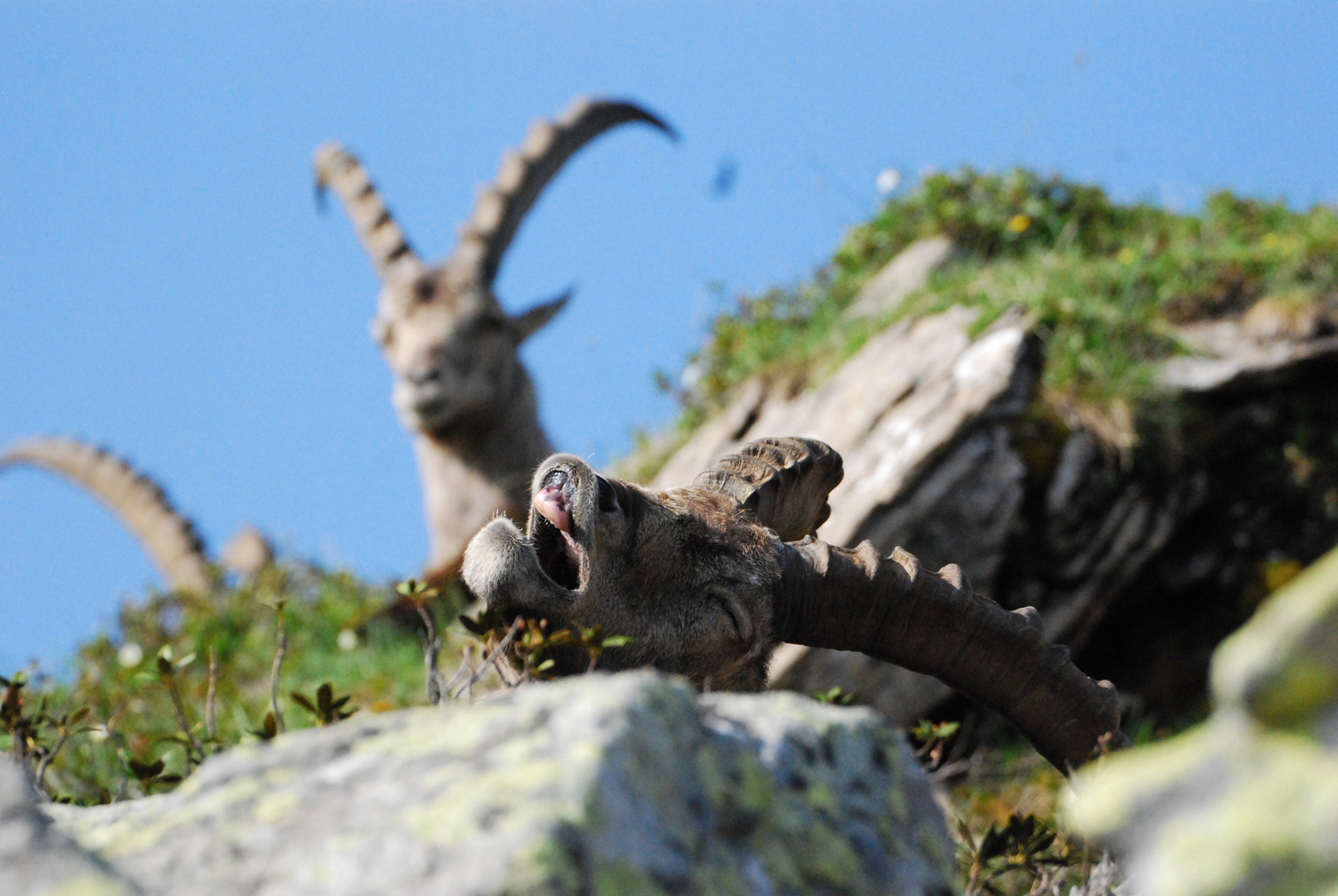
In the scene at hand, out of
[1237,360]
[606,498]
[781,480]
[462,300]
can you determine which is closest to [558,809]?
[606,498]

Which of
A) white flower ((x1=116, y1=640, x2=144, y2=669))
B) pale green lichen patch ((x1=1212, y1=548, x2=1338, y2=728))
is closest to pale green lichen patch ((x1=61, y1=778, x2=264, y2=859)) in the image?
pale green lichen patch ((x1=1212, y1=548, x2=1338, y2=728))

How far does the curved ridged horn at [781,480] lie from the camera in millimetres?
4387

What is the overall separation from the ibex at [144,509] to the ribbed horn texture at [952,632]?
8.49 metres

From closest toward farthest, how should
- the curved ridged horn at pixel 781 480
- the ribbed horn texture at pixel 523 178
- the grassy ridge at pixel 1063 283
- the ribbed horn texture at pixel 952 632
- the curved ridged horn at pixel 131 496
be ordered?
the ribbed horn texture at pixel 952 632
the curved ridged horn at pixel 781 480
the grassy ridge at pixel 1063 283
the ribbed horn texture at pixel 523 178
the curved ridged horn at pixel 131 496

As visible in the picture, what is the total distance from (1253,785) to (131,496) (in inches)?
533

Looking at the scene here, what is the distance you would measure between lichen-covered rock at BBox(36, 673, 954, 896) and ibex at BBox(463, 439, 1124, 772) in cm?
174

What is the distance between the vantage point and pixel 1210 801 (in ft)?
4.43

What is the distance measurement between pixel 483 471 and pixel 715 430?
248cm

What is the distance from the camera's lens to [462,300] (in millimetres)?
11336

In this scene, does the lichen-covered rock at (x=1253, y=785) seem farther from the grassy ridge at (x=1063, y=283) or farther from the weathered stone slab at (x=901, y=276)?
the weathered stone slab at (x=901, y=276)

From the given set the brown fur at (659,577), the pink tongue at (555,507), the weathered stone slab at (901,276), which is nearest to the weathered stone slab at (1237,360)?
the weathered stone slab at (901,276)

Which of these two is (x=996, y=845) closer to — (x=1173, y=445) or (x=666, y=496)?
(x=666, y=496)

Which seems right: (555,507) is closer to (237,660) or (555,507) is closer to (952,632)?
(952,632)

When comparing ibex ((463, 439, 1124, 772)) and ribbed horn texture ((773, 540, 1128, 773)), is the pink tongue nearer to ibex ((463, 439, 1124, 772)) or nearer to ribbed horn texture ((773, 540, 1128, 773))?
ibex ((463, 439, 1124, 772))
